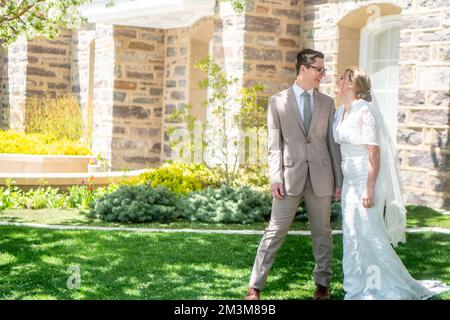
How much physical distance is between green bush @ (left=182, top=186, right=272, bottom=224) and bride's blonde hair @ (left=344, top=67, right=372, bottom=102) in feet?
13.9

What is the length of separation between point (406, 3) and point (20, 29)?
6.00 meters

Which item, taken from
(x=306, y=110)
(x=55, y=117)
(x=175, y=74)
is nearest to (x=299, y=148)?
(x=306, y=110)

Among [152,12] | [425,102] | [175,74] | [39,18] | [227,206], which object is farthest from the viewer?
[175,74]

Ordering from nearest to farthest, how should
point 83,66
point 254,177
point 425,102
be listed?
point 425,102, point 254,177, point 83,66

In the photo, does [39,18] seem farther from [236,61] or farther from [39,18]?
[236,61]

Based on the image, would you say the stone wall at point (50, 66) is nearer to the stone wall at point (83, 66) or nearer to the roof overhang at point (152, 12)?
the stone wall at point (83, 66)

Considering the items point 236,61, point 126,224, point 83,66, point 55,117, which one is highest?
point 83,66

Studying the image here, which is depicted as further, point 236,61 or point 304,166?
point 236,61

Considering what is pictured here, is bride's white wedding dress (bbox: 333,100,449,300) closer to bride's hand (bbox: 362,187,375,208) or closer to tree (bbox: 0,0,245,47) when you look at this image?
bride's hand (bbox: 362,187,375,208)

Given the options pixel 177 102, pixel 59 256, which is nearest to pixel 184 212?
pixel 59 256

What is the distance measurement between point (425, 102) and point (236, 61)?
3.69 m

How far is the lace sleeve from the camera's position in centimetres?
592

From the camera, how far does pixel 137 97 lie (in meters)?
16.8
